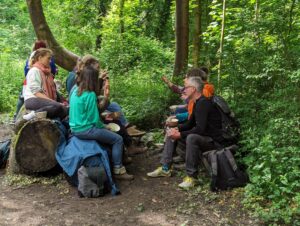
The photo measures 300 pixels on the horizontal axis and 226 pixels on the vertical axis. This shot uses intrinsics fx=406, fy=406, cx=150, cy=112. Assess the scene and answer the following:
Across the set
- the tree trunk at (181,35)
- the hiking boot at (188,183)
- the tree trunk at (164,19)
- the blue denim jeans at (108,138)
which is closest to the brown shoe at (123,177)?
the blue denim jeans at (108,138)

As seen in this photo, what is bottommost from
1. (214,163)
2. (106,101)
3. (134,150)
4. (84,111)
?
(134,150)

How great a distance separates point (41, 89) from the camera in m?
6.44

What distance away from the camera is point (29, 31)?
73.3 ft

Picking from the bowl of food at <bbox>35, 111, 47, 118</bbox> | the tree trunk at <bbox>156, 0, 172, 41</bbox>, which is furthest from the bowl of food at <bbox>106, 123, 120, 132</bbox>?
the tree trunk at <bbox>156, 0, 172, 41</bbox>

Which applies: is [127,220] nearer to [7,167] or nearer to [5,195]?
[5,195]

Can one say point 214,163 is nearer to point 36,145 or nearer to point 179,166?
point 179,166

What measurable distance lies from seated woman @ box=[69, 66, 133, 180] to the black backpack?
156 centimetres

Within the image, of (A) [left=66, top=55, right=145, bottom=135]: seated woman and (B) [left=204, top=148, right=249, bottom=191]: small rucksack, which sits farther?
(A) [left=66, top=55, right=145, bottom=135]: seated woman

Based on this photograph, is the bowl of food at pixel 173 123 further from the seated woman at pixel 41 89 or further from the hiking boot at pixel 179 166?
the seated woman at pixel 41 89

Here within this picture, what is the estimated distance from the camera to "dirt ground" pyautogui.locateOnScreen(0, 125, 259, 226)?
4598 millimetres

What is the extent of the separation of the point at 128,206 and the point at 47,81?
268 centimetres

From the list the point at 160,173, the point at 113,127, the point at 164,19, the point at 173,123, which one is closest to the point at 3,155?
the point at 113,127

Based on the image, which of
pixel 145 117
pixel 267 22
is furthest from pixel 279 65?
pixel 145 117

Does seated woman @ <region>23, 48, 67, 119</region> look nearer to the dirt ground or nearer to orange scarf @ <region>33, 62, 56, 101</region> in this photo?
orange scarf @ <region>33, 62, 56, 101</region>
